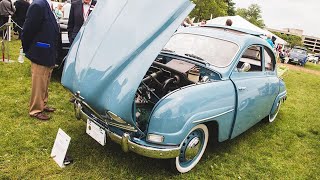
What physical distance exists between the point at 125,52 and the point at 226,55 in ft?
5.72

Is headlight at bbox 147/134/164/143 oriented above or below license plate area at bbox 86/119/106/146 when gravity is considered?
above

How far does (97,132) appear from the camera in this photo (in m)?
3.37

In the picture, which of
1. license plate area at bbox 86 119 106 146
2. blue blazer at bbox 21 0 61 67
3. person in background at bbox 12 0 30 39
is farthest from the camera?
person in background at bbox 12 0 30 39

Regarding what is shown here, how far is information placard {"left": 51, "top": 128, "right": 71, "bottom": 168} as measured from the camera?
340 cm

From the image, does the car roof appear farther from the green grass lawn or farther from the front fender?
the green grass lawn

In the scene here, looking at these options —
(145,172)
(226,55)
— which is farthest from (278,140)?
(145,172)

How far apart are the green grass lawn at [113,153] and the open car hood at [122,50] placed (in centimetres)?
89

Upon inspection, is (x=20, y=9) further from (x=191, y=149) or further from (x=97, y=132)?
(x=191, y=149)

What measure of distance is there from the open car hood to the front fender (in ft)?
1.10

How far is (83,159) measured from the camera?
3652mm

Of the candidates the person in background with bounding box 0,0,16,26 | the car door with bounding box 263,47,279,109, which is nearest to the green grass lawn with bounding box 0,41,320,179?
the car door with bounding box 263,47,279,109

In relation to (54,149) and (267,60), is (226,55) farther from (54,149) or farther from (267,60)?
(54,149)

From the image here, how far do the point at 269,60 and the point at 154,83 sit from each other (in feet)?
8.53

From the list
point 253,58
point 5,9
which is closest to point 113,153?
point 253,58
